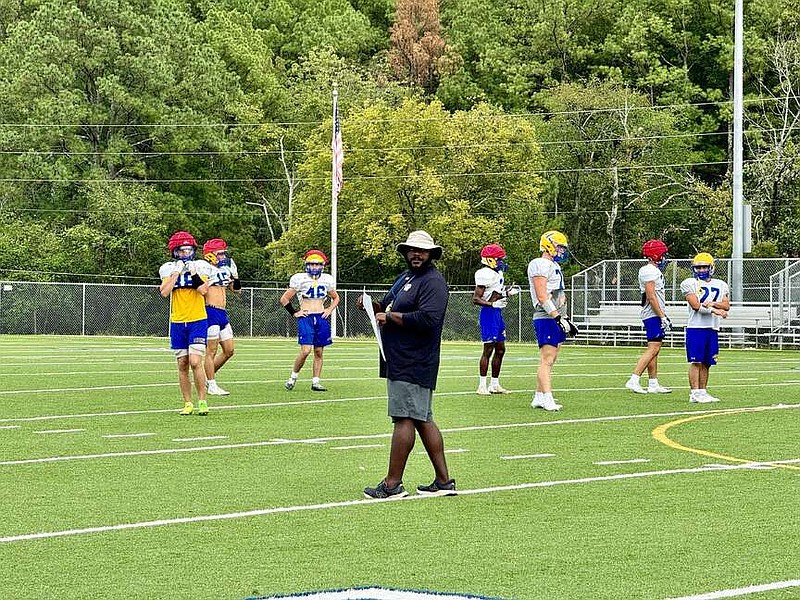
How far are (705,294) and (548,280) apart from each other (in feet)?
7.32

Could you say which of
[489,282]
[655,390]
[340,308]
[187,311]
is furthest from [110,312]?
[187,311]

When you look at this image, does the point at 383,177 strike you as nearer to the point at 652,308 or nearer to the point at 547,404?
the point at 652,308

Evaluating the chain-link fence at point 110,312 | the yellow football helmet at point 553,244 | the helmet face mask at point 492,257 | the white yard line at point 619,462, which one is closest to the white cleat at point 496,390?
the helmet face mask at point 492,257

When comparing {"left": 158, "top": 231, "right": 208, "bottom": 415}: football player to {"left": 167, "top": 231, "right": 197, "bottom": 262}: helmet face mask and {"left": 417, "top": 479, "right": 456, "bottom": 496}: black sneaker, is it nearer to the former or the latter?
{"left": 167, "top": 231, "right": 197, "bottom": 262}: helmet face mask

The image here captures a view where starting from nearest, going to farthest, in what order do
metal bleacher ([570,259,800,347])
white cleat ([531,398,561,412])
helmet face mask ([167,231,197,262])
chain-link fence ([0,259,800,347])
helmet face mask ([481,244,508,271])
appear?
helmet face mask ([167,231,197,262]) < white cleat ([531,398,561,412]) < helmet face mask ([481,244,508,271]) < metal bleacher ([570,259,800,347]) < chain-link fence ([0,259,800,347])

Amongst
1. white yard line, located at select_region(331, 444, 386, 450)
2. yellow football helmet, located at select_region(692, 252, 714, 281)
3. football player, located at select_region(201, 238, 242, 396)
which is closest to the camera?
white yard line, located at select_region(331, 444, 386, 450)

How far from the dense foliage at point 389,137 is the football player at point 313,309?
33.8 meters

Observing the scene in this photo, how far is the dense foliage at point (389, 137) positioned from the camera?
2387 inches

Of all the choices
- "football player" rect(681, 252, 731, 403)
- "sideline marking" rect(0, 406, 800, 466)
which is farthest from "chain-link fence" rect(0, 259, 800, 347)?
"sideline marking" rect(0, 406, 800, 466)

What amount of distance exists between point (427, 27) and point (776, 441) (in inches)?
2752

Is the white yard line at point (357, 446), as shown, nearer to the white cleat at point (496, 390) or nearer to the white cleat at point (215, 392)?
the white cleat at point (215, 392)

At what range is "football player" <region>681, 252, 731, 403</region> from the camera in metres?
18.4

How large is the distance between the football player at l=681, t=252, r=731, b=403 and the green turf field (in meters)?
0.50

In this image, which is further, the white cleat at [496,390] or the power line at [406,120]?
the power line at [406,120]
